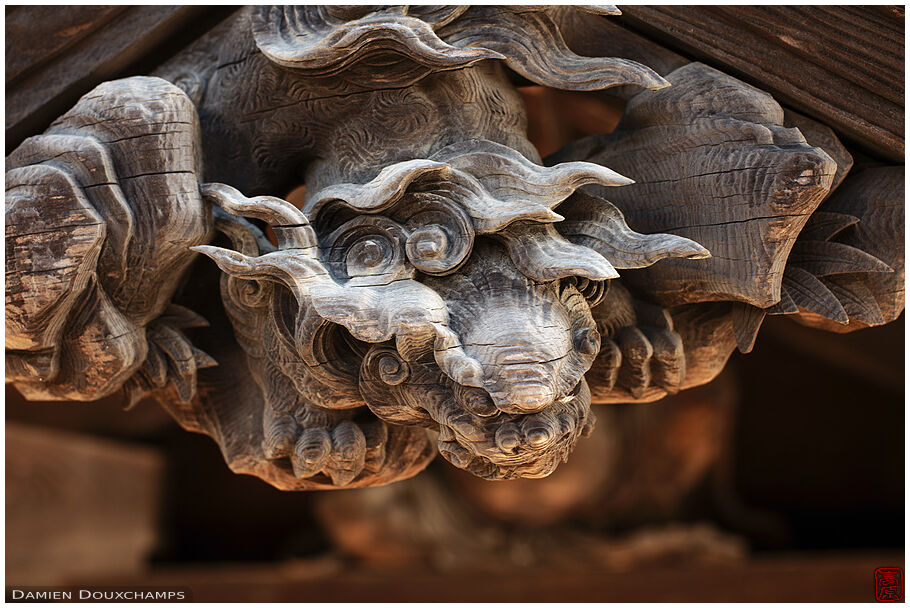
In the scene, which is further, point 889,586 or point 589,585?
point 589,585

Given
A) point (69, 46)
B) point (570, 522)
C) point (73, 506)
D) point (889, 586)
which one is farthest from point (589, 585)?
point (69, 46)

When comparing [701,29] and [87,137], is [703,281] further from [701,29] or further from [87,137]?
[87,137]

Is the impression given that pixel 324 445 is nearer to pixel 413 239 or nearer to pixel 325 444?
pixel 325 444

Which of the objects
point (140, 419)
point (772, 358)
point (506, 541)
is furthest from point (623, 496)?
point (140, 419)

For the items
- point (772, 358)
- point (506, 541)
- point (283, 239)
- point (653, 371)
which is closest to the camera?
point (283, 239)

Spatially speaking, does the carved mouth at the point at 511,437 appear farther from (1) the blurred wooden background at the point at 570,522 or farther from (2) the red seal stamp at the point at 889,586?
(2) the red seal stamp at the point at 889,586

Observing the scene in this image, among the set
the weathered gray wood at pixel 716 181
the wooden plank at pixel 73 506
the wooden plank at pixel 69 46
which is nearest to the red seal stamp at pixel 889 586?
the weathered gray wood at pixel 716 181

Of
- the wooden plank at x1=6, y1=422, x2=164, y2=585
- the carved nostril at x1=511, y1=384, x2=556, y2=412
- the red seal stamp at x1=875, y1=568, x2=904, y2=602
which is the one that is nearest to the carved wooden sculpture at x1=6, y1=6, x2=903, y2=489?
the carved nostril at x1=511, y1=384, x2=556, y2=412
